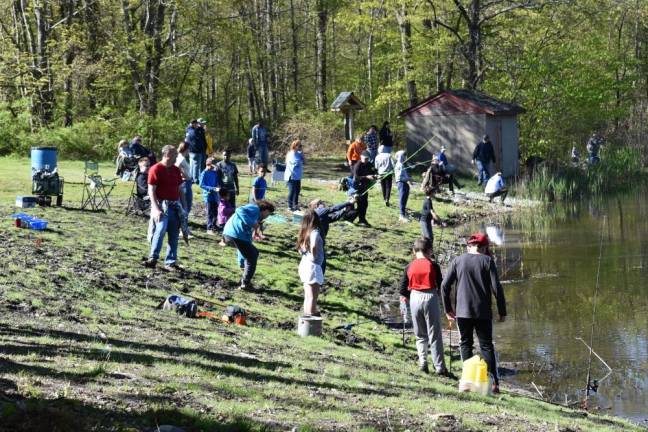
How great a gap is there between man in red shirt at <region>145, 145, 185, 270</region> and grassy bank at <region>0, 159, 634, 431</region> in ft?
2.32

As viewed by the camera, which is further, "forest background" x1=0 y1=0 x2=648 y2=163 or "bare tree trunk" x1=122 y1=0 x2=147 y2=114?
"bare tree trunk" x1=122 y1=0 x2=147 y2=114

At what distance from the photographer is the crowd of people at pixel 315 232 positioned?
417 inches

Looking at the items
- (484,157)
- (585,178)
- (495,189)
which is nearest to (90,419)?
(495,189)

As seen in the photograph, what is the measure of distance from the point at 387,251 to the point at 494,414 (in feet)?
42.8

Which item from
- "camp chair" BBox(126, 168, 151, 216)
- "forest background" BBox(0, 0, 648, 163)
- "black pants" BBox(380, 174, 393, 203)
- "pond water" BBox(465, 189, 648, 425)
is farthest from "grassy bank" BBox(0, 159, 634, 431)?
"forest background" BBox(0, 0, 648, 163)

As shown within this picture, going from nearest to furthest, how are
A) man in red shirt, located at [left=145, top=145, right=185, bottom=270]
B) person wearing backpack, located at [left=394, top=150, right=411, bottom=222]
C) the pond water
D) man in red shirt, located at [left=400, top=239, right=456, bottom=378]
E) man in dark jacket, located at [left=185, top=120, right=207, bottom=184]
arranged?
man in red shirt, located at [left=400, top=239, right=456, bottom=378] → the pond water → man in red shirt, located at [left=145, top=145, right=185, bottom=270] → man in dark jacket, located at [left=185, top=120, right=207, bottom=184] → person wearing backpack, located at [left=394, top=150, right=411, bottom=222]

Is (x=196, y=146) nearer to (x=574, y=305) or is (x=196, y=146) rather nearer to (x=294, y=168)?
(x=294, y=168)

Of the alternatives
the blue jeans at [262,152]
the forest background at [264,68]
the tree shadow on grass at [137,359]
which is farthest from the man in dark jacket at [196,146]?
the tree shadow on grass at [137,359]

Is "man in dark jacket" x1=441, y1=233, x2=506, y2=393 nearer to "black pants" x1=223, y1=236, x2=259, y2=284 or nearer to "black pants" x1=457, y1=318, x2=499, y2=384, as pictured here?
"black pants" x1=457, y1=318, x2=499, y2=384

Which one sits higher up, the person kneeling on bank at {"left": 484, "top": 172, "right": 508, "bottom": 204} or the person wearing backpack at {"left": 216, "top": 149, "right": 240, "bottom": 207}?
the person wearing backpack at {"left": 216, "top": 149, "right": 240, "bottom": 207}

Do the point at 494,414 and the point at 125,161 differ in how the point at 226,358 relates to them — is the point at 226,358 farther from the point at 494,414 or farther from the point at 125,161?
the point at 125,161

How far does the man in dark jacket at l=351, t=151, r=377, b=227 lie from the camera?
24466 millimetres

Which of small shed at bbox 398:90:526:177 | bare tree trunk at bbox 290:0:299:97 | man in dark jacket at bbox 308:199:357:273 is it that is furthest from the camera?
bare tree trunk at bbox 290:0:299:97

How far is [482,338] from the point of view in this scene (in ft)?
35.0
